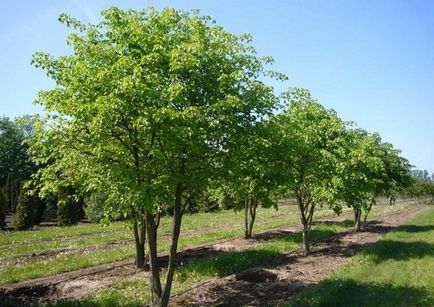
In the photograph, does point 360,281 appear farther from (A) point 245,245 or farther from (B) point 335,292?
(A) point 245,245

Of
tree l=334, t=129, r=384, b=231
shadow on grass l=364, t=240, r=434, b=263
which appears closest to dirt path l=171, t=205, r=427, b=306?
shadow on grass l=364, t=240, r=434, b=263

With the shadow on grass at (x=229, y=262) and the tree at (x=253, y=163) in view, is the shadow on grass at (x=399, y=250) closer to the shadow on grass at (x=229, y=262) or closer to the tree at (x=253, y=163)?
the shadow on grass at (x=229, y=262)

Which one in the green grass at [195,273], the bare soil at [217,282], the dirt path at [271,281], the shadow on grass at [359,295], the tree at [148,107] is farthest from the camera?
the bare soil at [217,282]

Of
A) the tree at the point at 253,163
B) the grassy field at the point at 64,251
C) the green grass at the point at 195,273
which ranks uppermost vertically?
the tree at the point at 253,163

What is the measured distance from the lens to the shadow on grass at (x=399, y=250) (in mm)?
19703

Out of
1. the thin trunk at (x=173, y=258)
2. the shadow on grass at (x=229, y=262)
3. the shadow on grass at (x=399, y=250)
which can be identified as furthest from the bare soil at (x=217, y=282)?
the thin trunk at (x=173, y=258)

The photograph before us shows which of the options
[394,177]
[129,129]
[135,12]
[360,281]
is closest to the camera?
[129,129]

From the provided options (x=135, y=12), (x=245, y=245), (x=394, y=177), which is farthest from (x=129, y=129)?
(x=394, y=177)

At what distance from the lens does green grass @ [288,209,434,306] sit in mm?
12156

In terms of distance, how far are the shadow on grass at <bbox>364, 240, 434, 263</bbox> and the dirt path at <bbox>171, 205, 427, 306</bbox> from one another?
1362mm

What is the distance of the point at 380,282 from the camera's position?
571 inches

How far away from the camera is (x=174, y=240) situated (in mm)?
11438

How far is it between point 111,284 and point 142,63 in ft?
31.1

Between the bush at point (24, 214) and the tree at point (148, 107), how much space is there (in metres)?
34.5
